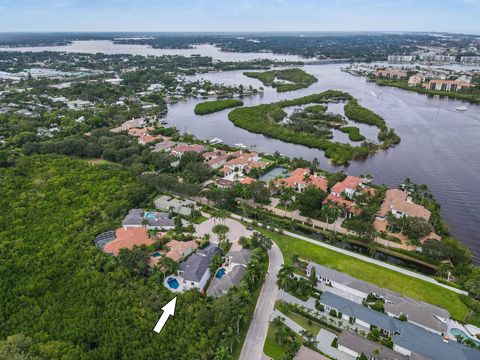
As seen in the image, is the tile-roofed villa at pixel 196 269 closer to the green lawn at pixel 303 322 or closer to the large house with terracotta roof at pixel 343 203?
the green lawn at pixel 303 322

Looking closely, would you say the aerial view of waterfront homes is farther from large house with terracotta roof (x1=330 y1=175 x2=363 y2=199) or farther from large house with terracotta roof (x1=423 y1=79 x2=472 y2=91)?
large house with terracotta roof (x1=423 y1=79 x2=472 y2=91)

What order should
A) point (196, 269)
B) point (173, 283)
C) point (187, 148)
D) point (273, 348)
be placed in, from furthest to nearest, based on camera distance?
point (187, 148)
point (173, 283)
point (196, 269)
point (273, 348)

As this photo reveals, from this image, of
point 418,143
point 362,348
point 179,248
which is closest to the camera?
point 362,348

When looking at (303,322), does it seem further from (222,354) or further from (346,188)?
(346,188)

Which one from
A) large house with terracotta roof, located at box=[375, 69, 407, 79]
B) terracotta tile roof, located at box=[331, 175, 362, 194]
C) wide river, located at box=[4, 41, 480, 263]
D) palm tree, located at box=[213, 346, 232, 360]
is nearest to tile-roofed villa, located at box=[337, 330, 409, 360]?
palm tree, located at box=[213, 346, 232, 360]

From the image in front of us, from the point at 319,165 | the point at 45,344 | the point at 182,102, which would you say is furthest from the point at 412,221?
the point at 182,102

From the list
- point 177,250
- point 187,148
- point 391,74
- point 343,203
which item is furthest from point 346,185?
point 391,74
